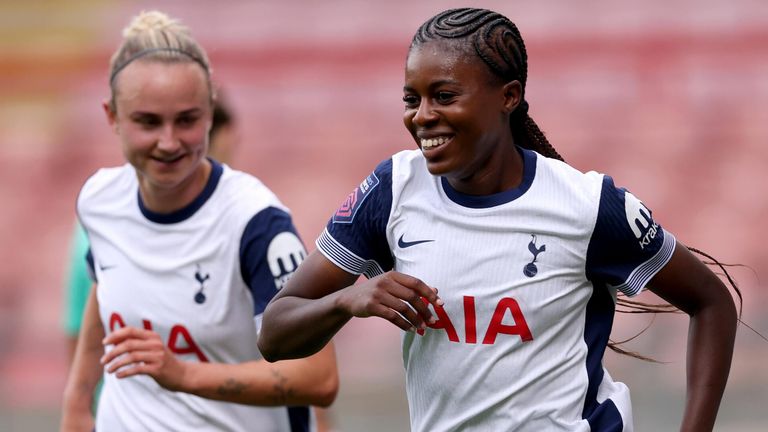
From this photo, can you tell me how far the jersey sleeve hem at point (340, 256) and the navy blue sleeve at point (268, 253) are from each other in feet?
1.98

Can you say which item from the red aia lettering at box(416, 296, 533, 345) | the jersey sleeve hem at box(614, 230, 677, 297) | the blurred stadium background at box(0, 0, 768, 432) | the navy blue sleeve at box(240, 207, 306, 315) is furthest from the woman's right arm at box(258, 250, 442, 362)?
the blurred stadium background at box(0, 0, 768, 432)

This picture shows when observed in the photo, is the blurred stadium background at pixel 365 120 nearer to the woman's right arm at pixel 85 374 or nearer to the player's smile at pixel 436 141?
the woman's right arm at pixel 85 374

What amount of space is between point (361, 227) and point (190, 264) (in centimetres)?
95

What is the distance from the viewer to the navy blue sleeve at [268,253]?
3625 millimetres

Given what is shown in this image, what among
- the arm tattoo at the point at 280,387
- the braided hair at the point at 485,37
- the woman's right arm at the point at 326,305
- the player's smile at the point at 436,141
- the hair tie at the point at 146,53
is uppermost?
the hair tie at the point at 146,53

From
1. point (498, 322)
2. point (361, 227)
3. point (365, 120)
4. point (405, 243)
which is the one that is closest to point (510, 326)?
point (498, 322)

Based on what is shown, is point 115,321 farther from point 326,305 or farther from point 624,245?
point 624,245

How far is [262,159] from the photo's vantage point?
14.9 metres

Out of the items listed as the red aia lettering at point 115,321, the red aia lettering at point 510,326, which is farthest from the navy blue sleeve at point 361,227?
the red aia lettering at point 115,321

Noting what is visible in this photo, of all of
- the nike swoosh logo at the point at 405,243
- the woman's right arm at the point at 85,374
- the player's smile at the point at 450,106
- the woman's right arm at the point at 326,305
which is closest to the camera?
the woman's right arm at the point at 326,305

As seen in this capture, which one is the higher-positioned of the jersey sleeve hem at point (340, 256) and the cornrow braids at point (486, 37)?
the cornrow braids at point (486, 37)

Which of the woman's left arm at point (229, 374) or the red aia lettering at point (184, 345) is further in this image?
the red aia lettering at point (184, 345)

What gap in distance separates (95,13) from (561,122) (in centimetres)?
710

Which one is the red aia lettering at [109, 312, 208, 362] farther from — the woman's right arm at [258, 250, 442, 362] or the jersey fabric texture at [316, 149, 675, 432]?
the jersey fabric texture at [316, 149, 675, 432]
